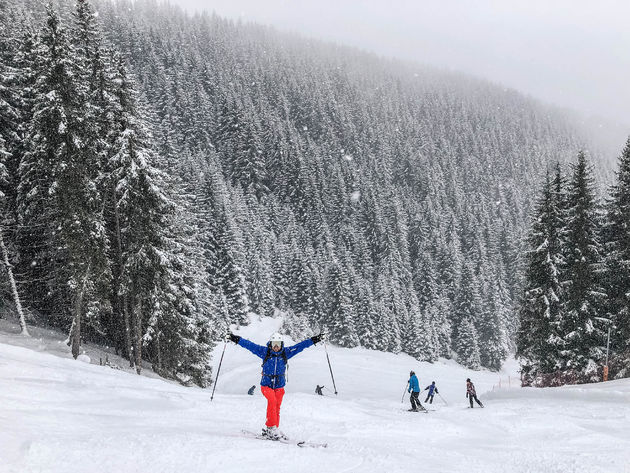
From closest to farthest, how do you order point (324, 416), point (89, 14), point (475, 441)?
point (475, 441) < point (324, 416) < point (89, 14)

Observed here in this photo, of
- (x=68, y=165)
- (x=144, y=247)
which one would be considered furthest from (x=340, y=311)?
(x=68, y=165)

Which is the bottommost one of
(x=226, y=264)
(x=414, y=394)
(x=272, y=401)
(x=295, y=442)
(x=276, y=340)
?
(x=295, y=442)

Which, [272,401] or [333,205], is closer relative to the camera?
[272,401]

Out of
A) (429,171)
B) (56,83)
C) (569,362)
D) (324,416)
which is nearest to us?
(324,416)

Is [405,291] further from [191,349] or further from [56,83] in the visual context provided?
[56,83]

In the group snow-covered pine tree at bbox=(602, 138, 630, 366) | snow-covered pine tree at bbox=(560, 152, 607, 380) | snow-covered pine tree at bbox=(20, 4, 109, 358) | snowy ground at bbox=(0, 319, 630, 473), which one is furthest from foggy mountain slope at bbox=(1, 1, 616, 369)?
snow-covered pine tree at bbox=(602, 138, 630, 366)

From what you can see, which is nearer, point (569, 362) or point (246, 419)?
point (246, 419)

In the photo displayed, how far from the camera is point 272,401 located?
9023mm

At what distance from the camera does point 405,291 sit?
275ft

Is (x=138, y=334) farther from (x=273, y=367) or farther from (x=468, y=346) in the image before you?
(x=468, y=346)

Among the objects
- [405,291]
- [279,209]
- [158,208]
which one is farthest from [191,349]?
[279,209]

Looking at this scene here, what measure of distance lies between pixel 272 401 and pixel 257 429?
228 cm

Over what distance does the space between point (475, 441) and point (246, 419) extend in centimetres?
572

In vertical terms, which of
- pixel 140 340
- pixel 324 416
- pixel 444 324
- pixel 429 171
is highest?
pixel 429 171
